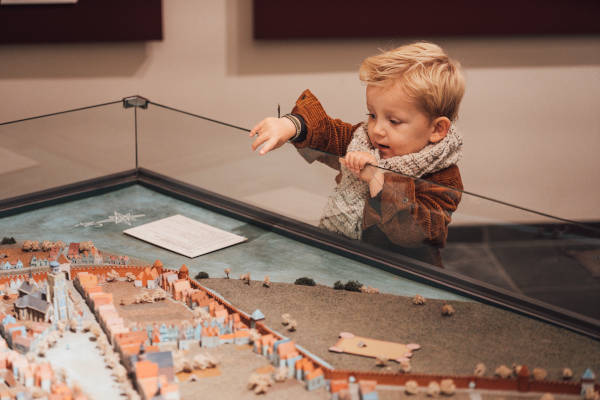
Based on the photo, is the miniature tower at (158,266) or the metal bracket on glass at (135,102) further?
the metal bracket on glass at (135,102)

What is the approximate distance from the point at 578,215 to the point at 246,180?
8.77 ft

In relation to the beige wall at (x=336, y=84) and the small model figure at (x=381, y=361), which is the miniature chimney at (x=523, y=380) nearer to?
the small model figure at (x=381, y=361)

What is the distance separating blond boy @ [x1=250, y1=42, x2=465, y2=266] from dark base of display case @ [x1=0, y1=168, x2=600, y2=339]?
0.03m

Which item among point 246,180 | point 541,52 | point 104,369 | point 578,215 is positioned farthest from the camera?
point 578,215

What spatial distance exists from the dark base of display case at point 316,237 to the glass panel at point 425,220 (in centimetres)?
2

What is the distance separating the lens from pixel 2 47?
11.6 ft

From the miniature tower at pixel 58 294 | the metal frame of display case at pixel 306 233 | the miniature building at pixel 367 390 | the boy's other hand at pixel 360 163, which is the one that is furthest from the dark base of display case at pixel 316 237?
the miniature tower at pixel 58 294

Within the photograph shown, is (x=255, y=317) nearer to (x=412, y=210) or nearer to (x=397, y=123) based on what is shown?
(x=412, y=210)

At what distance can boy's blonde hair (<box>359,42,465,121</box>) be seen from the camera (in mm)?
1974

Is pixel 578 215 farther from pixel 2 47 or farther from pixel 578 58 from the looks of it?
pixel 2 47

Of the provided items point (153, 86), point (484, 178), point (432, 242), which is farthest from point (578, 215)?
point (432, 242)

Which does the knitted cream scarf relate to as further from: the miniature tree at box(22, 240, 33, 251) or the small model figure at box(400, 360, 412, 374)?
the miniature tree at box(22, 240, 33, 251)

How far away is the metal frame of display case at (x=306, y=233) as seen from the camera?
168cm

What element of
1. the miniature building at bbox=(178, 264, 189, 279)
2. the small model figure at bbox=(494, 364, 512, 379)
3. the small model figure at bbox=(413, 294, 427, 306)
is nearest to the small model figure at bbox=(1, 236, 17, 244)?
the miniature building at bbox=(178, 264, 189, 279)
